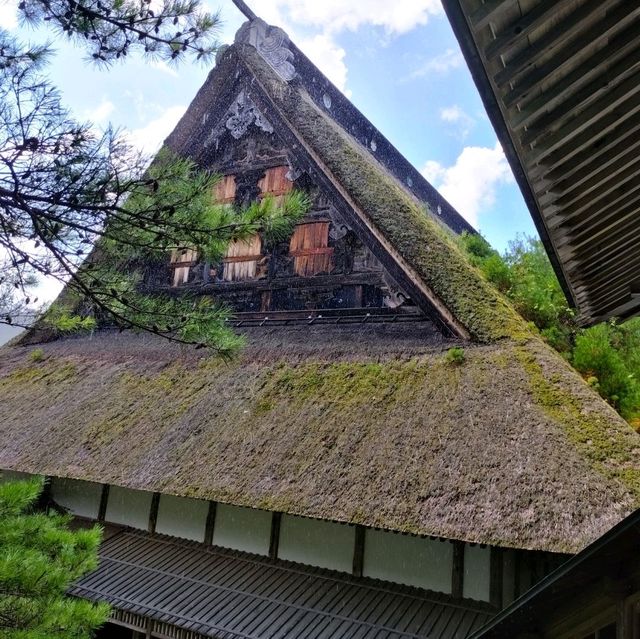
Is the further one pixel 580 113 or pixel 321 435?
pixel 321 435

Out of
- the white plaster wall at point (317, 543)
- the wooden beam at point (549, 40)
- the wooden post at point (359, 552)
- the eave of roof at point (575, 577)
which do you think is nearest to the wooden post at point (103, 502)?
the white plaster wall at point (317, 543)

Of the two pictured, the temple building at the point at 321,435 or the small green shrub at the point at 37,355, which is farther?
the small green shrub at the point at 37,355

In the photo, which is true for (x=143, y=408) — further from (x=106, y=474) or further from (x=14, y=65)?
(x=14, y=65)

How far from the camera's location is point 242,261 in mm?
6980

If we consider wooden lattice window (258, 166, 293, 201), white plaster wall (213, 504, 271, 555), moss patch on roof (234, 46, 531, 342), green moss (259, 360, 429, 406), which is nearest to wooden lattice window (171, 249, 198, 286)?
wooden lattice window (258, 166, 293, 201)

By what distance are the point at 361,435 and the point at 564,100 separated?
3050mm

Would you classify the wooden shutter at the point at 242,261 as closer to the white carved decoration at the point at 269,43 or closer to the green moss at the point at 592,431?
the white carved decoration at the point at 269,43

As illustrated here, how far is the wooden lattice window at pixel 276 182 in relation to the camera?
6.76 meters

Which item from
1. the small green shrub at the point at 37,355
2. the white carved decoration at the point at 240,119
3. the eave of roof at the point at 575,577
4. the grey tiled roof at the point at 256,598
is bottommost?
the grey tiled roof at the point at 256,598

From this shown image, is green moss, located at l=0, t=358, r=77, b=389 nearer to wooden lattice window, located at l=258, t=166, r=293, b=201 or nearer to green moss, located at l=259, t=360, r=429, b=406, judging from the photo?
green moss, located at l=259, t=360, r=429, b=406

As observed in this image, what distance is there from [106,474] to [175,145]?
535cm

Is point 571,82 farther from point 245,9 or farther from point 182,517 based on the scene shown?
point 245,9

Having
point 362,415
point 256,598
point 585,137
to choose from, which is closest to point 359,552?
point 256,598

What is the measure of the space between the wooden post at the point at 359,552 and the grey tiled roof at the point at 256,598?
84 mm
